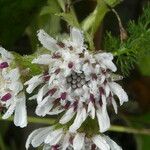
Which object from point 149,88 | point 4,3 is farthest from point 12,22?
point 149,88

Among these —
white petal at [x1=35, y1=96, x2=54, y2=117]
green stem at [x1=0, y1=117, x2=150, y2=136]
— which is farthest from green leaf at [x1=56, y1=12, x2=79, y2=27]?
green stem at [x1=0, y1=117, x2=150, y2=136]

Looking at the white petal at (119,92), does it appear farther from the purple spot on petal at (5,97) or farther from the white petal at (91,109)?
the purple spot on petal at (5,97)

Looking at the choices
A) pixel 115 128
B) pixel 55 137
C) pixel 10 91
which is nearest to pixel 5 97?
pixel 10 91

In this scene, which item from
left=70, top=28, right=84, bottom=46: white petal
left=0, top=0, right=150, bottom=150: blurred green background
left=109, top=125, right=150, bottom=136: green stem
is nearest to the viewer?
left=70, top=28, right=84, bottom=46: white petal

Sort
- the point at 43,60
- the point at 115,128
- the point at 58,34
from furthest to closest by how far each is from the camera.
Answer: the point at 115,128 → the point at 58,34 → the point at 43,60

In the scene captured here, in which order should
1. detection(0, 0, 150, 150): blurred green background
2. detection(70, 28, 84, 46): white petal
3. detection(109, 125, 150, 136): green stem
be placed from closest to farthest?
detection(70, 28, 84, 46): white petal → detection(0, 0, 150, 150): blurred green background → detection(109, 125, 150, 136): green stem

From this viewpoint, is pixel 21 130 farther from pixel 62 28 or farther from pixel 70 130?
pixel 70 130

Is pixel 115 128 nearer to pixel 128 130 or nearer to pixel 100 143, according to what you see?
pixel 128 130

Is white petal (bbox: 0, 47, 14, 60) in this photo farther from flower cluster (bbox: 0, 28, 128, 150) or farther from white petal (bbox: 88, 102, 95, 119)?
white petal (bbox: 88, 102, 95, 119)

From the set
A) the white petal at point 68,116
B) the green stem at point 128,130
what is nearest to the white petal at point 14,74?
the white petal at point 68,116
